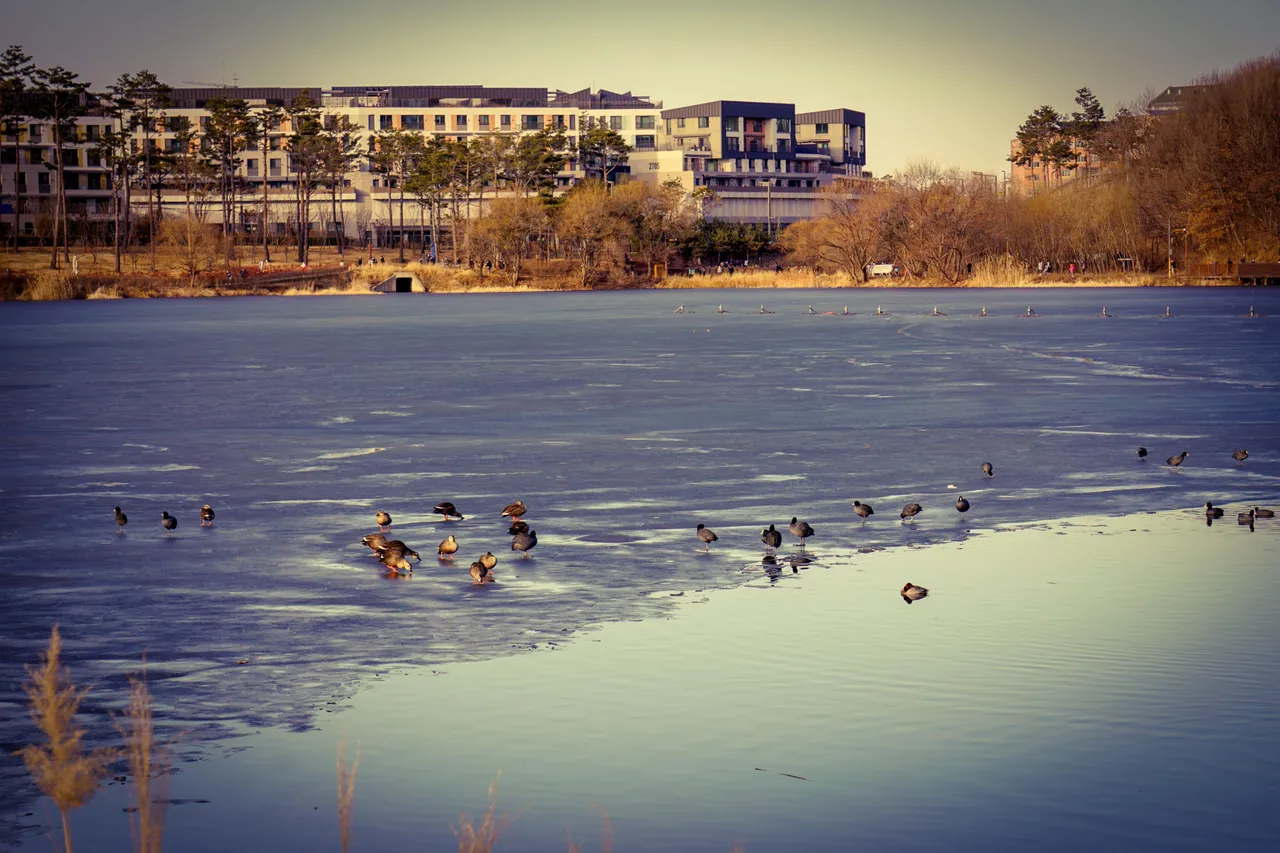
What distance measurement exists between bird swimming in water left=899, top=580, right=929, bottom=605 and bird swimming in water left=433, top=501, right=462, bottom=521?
569cm

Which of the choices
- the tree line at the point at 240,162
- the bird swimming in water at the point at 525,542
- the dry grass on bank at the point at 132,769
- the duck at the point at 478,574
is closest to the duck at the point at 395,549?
the duck at the point at 478,574

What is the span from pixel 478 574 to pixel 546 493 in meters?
5.37

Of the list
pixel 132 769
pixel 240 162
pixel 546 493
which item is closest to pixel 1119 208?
pixel 240 162

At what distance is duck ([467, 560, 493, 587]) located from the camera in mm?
13898

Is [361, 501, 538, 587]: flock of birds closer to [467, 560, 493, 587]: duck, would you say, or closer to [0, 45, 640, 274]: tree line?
[467, 560, 493, 587]: duck

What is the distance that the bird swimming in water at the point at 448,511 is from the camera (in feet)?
55.9

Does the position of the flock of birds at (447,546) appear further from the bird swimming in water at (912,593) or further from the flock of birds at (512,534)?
the bird swimming in water at (912,593)

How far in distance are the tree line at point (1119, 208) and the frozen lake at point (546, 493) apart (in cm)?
5902

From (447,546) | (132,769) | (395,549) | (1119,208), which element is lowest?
(132,769)

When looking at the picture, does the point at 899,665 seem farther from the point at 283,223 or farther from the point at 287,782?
the point at 283,223

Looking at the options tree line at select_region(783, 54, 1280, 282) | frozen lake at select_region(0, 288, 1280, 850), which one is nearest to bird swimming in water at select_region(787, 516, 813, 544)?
frozen lake at select_region(0, 288, 1280, 850)

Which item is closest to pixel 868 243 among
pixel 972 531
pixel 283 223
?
pixel 283 223

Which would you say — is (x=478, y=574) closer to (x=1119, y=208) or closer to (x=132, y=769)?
(x=132, y=769)

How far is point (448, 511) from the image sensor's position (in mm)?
17078
